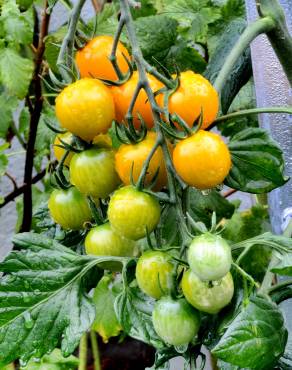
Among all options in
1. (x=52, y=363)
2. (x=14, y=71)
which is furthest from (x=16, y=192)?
(x=52, y=363)

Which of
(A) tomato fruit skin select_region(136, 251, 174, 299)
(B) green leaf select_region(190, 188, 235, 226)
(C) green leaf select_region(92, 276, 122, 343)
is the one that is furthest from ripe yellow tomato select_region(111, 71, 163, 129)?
(C) green leaf select_region(92, 276, 122, 343)

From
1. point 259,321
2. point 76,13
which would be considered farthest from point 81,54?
point 259,321

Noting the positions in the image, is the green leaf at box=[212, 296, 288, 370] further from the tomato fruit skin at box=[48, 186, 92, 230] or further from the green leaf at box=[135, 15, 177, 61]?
the green leaf at box=[135, 15, 177, 61]

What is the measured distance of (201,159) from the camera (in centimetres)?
44

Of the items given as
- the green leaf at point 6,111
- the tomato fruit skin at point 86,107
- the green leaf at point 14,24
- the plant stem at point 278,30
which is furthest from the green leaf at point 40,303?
the green leaf at point 6,111

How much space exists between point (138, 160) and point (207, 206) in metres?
0.36

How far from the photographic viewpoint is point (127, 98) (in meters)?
0.48

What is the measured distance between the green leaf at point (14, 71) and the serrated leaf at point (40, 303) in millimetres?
621

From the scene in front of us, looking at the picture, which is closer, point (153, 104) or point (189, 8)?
point (153, 104)

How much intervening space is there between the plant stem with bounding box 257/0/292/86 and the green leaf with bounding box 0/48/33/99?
621 mm

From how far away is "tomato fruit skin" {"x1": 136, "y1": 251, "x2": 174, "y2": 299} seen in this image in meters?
0.45

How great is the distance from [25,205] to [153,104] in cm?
80

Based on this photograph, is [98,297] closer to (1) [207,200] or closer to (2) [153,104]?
(1) [207,200]

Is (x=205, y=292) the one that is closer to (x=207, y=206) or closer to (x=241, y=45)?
(x=241, y=45)
